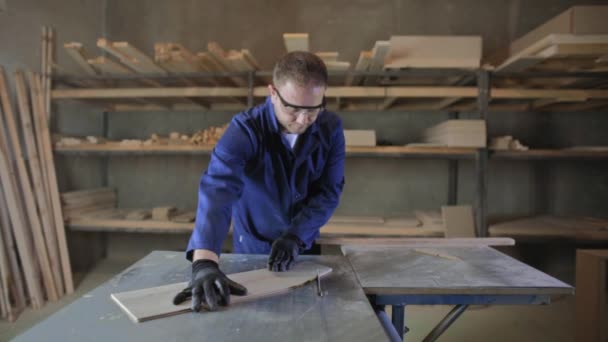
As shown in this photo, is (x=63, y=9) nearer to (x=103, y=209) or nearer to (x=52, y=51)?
(x=52, y=51)

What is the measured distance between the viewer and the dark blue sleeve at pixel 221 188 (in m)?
1.60

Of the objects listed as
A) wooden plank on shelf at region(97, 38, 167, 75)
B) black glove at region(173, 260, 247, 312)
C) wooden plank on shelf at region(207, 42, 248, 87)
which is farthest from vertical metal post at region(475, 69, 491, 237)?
wooden plank on shelf at region(97, 38, 167, 75)

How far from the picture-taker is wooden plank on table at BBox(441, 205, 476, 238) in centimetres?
352

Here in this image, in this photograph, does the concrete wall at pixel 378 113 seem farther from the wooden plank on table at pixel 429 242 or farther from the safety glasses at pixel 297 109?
the safety glasses at pixel 297 109

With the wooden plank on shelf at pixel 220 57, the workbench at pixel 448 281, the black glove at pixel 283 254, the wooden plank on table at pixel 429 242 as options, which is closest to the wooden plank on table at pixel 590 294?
the wooden plank on table at pixel 429 242

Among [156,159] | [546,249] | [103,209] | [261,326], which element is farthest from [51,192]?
A: [546,249]

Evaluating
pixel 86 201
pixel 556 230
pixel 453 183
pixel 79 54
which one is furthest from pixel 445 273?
pixel 86 201

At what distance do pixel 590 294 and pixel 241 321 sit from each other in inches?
112

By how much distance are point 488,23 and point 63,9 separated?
4894 mm

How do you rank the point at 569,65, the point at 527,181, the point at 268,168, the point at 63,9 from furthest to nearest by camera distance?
the point at 527,181 → the point at 63,9 → the point at 569,65 → the point at 268,168

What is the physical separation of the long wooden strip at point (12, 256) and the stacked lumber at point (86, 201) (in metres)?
0.49

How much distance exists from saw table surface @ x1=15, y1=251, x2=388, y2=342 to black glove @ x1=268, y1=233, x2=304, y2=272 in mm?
190

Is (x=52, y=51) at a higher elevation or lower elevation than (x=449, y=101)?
higher

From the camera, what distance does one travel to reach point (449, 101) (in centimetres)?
385
